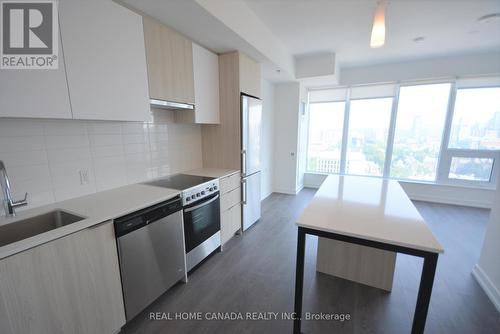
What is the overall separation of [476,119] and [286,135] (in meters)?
3.63

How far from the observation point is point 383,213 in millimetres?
1557

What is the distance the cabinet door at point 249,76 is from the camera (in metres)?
2.71

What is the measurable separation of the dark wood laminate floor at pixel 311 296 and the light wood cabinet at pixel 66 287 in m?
0.40

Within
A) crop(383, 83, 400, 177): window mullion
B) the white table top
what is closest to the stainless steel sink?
the white table top

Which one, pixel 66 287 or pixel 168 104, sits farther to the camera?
pixel 168 104

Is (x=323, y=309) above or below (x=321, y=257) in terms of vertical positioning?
below

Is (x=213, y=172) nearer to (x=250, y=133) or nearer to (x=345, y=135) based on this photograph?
(x=250, y=133)

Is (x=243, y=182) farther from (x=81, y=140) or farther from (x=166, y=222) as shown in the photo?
(x=81, y=140)

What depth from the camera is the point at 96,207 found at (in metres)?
1.56

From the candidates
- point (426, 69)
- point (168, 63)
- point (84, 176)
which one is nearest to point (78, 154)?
point (84, 176)

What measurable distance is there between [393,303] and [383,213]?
946 mm

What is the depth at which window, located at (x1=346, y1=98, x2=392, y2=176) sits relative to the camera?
15.6 ft

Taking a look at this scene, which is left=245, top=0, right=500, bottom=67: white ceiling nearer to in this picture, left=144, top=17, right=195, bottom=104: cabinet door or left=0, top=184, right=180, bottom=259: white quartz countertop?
left=144, top=17, right=195, bottom=104: cabinet door

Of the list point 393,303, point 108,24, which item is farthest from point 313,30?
point 393,303
